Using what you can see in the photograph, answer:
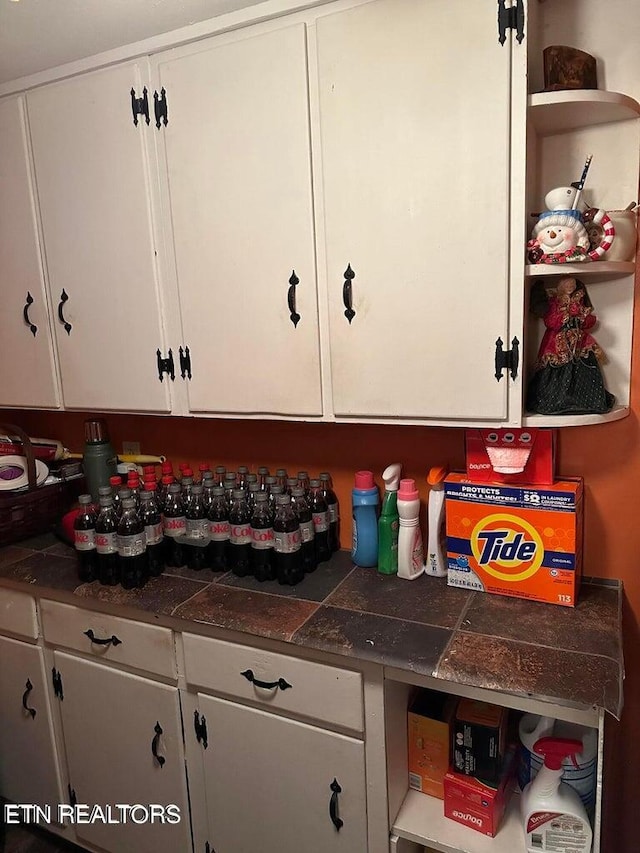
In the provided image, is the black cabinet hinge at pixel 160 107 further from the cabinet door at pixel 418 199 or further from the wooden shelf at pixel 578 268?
the wooden shelf at pixel 578 268

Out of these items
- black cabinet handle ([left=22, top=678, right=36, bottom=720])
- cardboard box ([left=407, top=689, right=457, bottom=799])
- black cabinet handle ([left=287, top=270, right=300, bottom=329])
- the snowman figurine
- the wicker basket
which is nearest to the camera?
the snowman figurine

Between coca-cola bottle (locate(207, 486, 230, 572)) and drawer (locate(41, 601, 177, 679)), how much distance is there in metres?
0.25

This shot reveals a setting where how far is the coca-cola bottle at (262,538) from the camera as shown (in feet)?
4.97

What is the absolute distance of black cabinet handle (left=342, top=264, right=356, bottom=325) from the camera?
135 centimetres

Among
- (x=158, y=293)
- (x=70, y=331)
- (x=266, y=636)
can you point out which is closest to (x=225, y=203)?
(x=158, y=293)

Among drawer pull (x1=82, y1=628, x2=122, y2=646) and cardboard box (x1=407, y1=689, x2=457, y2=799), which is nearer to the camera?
cardboard box (x1=407, y1=689, x2=457, y2=799)

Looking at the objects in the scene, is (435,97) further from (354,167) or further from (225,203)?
(225,203)

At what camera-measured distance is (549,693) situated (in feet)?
3.40

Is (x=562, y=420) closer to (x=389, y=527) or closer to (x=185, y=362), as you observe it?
(x=389, y=527)

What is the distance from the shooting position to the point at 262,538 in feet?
4.98

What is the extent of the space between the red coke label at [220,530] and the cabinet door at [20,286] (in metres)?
0.70

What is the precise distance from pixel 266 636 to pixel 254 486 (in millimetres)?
443

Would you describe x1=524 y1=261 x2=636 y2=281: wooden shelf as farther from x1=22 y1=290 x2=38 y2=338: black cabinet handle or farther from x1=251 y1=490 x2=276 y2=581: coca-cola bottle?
x1=22 y1=290 x2=38 y2=338: black cabinet handle

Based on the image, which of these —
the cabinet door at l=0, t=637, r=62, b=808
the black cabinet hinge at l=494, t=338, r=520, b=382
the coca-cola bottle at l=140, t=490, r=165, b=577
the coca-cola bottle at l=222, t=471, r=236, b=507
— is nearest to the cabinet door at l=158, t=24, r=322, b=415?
the coca-cola bottle at l=222, t=471, r=236, b=507
